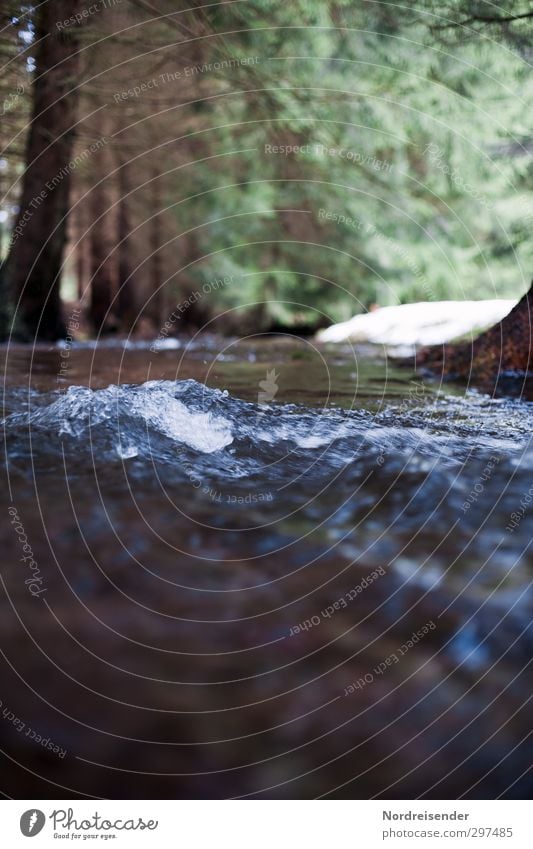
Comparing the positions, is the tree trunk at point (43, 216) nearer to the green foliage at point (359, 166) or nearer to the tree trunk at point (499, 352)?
the green foliage at point (359, 166)

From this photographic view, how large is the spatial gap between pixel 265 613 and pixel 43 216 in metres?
8.73

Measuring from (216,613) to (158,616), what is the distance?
12 cm

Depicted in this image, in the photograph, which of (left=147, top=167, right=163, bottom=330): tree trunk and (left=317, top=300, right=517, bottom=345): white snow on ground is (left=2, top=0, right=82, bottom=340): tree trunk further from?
(left=147, top=167, right=163, bottom=330): tree trunk

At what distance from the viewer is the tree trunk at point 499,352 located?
183 inches

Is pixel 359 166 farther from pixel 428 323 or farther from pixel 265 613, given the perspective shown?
pixel 265 613

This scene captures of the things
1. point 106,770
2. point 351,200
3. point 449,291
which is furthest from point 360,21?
point 449,291

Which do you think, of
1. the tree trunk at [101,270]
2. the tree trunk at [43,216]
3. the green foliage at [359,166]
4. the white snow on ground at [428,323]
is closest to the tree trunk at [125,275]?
the tree trunk at [101,270]

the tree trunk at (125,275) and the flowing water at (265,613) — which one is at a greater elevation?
the tree trunk at (125,275)

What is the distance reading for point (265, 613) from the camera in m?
1.26

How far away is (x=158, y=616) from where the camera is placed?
1239 millimetres

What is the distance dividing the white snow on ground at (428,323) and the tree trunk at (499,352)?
0.39m

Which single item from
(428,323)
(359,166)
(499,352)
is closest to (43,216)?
(428,323)

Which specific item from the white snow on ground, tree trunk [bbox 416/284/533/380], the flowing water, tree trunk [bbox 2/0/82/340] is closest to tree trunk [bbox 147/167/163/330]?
tree trunk [bbox 2/0/82/340]

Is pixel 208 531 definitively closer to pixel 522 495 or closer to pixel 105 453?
pixel 105 453
